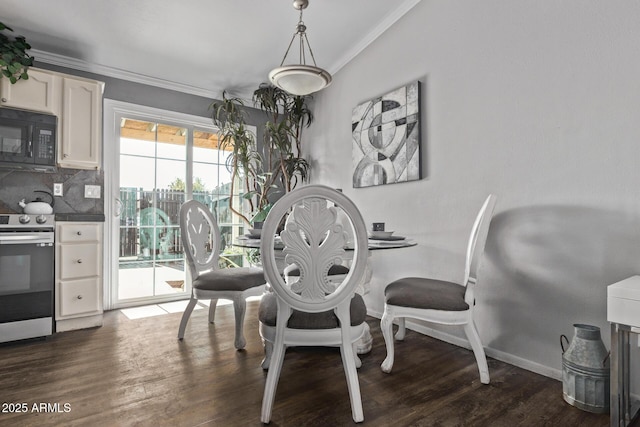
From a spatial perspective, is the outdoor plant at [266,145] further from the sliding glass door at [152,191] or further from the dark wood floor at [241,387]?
the dark wood floor at [241,387]

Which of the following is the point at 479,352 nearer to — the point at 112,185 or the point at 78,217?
the point at 78,217

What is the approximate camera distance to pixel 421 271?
2.81m

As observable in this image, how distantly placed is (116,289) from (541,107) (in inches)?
158

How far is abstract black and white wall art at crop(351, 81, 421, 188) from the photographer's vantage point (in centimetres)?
285

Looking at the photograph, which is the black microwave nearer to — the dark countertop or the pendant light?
the dark countertop

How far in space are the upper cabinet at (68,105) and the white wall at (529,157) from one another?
2728mm

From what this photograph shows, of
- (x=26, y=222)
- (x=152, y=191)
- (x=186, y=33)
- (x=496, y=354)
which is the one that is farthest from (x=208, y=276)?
(x=186, y=33)

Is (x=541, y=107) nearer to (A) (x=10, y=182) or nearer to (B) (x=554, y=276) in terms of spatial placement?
(B) (x=554, y=276)

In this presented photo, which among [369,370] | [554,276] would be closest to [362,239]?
[369,370]

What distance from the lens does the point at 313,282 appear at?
149 centimetres

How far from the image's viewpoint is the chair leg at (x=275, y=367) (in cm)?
147

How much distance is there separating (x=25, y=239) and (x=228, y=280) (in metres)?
1.59

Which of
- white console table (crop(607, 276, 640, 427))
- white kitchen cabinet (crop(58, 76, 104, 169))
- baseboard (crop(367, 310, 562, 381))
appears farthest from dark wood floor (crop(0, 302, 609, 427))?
white kitchen cabinet (crop(58, 76, 104, 169))

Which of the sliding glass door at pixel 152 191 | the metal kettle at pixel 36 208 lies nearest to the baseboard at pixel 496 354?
the sliding glass door at pixel 152 191
